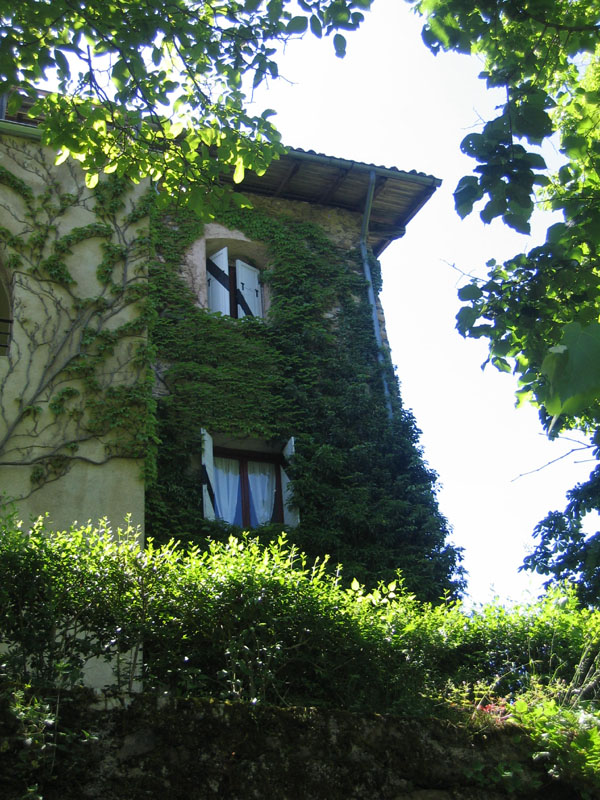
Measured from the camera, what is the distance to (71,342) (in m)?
8.12

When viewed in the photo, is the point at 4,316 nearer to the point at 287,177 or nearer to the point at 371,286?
the point at 287,177

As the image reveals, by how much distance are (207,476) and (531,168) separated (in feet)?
18.2

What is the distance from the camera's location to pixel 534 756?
414 cm

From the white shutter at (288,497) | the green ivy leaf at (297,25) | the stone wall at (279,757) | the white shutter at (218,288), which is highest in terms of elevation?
the white shutter at (218,288)

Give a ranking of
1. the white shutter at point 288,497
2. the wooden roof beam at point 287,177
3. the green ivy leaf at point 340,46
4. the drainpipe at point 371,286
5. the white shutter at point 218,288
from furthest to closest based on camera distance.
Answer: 1. the wooden roof beam at point 287,177
2. the white shutter at point 218,288
3. the drainpipe at point 371,286
4. the white shutter at point 288,497
5. the green ivy leaf at point 340,46

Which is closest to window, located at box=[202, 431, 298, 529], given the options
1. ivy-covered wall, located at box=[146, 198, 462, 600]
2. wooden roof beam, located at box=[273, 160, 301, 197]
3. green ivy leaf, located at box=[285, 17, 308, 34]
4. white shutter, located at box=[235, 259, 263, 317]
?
ivy-covered wall, located at box=[146, 198, 462, 600]

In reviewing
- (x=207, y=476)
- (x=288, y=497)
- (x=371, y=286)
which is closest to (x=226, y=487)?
(x=207, y=476)

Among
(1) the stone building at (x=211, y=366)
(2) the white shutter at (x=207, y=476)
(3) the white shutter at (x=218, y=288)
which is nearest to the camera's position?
(1) the stone building at (x=211, y=366)

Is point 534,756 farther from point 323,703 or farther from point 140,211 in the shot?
point 140,211

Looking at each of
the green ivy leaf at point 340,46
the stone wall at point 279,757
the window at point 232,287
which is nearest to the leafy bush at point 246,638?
the stone wall at point 279,757

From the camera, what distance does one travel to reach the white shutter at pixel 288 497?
9.31 m

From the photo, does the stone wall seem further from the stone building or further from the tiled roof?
the tiled roof

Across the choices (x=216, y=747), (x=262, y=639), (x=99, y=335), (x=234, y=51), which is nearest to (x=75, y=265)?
(x=99, y=335)

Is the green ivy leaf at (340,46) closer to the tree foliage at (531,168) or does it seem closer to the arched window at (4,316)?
the tree foliage at (531,168)
